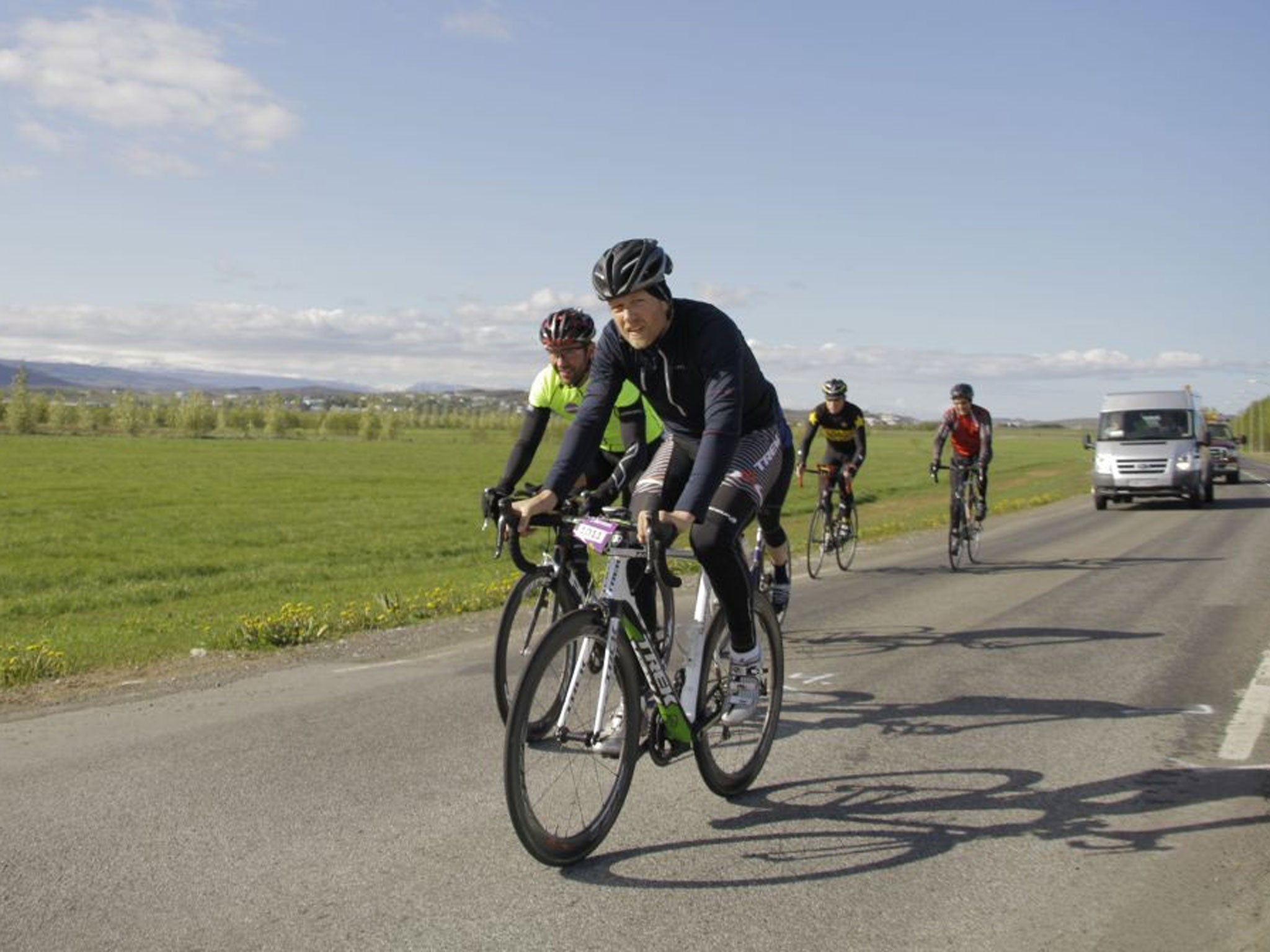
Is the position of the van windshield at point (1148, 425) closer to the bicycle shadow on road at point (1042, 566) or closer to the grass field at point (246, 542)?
the grass field at point (246, 542)

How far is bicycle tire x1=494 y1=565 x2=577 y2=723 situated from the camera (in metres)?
5.80

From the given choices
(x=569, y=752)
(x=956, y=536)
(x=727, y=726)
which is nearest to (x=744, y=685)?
(x=727, y=726)

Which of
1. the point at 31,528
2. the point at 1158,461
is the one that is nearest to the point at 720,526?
the point at 1158,461

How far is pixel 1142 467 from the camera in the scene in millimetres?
27312

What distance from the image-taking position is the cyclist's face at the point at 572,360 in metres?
6.20

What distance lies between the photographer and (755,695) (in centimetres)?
506

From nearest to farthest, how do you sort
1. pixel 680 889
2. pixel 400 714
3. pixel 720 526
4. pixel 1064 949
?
pixel 1064 949 < pixel 680 889 < pixel 720 526 < pixel 400 714

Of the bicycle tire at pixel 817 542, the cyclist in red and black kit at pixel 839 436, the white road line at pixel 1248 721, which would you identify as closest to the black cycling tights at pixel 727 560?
the white road line at pixel 1248 721

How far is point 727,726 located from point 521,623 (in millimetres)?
1357

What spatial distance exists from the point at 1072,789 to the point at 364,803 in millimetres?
3076

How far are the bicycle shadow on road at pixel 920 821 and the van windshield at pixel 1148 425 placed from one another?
24415mm

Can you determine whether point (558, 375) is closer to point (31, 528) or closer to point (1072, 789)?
point (1072, 789)

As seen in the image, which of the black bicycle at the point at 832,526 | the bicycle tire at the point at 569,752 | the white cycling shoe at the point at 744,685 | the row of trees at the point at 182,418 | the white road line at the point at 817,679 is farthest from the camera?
the row of trees at the point at 182,418

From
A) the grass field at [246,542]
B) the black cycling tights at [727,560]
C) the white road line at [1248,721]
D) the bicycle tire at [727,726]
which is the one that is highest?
the black cycling tights at [727,560]
